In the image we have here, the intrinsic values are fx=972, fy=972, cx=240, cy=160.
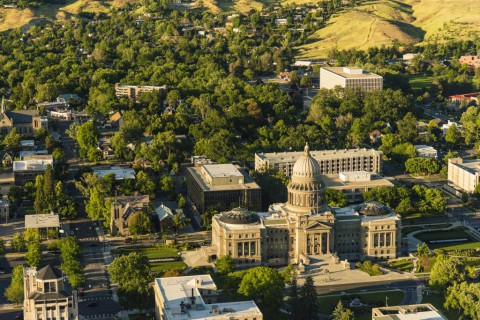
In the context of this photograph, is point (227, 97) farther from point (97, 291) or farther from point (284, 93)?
point (97, 291)

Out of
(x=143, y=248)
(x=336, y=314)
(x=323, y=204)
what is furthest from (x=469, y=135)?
(x=336, y=314)

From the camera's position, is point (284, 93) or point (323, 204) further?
point (284, 93)

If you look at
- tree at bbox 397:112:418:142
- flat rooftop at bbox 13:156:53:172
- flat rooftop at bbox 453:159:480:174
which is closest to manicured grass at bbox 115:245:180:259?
flat rooftop at bbox 13:156:53:172

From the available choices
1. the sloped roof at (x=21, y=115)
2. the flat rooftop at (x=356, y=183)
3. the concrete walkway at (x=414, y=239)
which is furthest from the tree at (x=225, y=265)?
the sloped roof at (x=21, y=115)

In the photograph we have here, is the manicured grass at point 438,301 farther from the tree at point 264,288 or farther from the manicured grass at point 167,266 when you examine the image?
the manicured grass at point 167,266

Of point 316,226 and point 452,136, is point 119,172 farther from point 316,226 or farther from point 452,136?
point 452,136

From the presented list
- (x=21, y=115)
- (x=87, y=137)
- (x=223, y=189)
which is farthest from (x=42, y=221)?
(x=21, y=115)
